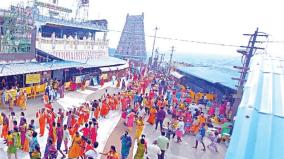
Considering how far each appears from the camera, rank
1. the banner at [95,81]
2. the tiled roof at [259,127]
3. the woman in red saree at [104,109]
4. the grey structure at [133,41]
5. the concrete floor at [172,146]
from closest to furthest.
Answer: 1. the tiled roof at [259,127]
2. the concrete floor at [172,146]
3. the woman in red saree at [104,109]
4. the banner at [95,81]
5. the grey structure at [133,41]

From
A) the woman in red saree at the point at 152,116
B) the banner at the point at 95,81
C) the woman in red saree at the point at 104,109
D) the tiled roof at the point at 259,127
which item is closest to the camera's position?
the tiled roof at the point at 259,127

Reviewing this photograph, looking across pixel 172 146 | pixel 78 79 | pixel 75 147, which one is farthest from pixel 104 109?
pixel 78 79

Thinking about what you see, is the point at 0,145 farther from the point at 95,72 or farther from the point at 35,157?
the point at 95,72

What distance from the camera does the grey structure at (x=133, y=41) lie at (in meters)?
58.8

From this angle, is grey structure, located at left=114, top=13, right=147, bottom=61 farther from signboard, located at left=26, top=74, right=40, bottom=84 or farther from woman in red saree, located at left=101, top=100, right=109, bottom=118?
woman in red saree, located at left=101, top=100, right=109, bottom=118

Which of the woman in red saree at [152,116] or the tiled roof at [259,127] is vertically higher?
the tiled roof at [259,127]

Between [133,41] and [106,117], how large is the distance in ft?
143

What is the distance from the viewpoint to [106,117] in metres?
17.5

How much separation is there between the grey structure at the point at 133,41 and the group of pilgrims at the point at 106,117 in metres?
34.0

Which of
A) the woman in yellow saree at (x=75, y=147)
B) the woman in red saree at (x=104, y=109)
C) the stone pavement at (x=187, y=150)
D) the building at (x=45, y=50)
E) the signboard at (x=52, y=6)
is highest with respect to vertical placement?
the signboard at (x=52, y=6)

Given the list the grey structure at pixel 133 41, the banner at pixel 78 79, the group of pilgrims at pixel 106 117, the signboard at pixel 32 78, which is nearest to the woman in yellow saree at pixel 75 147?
the group of pilgrims at pixel 106 117

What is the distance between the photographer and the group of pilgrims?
31.8 ft

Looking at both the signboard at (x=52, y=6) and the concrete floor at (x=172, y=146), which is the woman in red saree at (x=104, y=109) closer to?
the concrete floor at (x=172, y=146)

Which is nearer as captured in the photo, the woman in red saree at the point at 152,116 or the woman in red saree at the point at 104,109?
the woman in red saree at the point at 152,116
